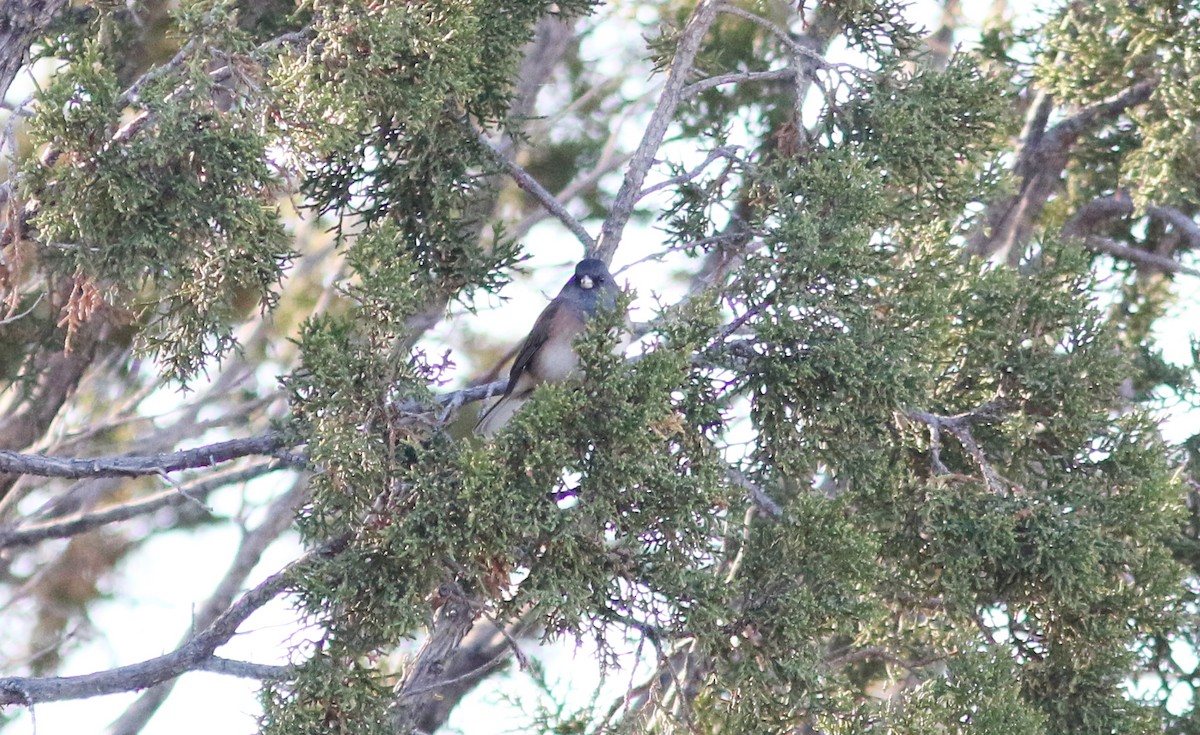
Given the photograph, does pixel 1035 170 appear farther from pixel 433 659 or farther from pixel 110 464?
pixel 110 464

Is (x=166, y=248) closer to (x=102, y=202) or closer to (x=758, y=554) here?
(x=102, y=202)

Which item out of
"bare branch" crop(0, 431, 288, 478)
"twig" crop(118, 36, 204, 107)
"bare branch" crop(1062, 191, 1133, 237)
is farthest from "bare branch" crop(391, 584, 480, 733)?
"bare branch" crop(1062, 191, 1133, 237)

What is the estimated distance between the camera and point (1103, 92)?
7371mm

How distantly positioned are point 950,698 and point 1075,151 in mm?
4451

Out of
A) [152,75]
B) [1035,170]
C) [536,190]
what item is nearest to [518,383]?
[536,190]

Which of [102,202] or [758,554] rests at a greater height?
[102,202]

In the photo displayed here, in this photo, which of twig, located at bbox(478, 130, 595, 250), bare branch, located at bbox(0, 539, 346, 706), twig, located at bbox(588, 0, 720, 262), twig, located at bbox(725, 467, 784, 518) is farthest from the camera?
twig, located at bbox(478, 130, 595, 250)

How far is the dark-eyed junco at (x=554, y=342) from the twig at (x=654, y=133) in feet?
Result: 0.53

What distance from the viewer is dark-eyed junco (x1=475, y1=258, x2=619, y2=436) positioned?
603 cm

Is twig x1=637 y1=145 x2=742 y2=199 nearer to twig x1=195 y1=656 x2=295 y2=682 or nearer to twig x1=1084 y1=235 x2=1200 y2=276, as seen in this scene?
twig x1=195 y1=656 x2=295 y2=682

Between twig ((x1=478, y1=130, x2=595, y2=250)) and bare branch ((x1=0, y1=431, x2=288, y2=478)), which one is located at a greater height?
twig ((x1=478, y1=130, x2=595, y2=250))

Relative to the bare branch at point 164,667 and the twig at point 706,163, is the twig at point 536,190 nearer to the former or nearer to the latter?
the twig at point 706,163

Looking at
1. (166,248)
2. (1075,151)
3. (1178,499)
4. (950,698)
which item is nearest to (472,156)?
(166,248)

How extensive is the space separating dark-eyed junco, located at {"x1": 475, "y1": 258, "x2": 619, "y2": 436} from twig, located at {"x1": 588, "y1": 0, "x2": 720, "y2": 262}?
16 centimetres
